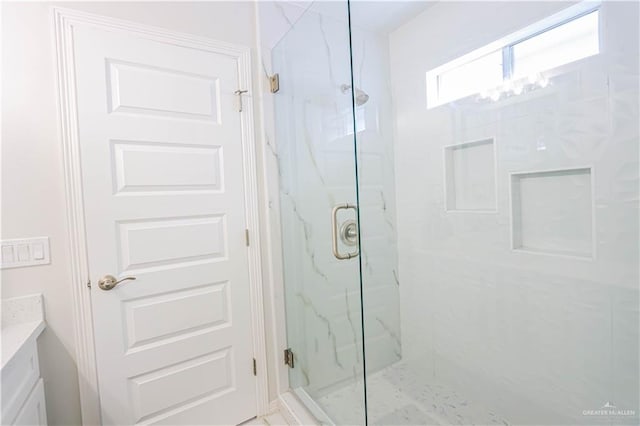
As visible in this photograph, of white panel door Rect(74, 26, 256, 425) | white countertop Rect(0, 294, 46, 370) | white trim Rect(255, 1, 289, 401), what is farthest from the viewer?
white trim Rect(255, 1, 289, 401)

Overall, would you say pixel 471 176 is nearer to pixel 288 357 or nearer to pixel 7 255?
pixel 288 357

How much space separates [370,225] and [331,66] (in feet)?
3.19

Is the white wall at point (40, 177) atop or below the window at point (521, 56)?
below

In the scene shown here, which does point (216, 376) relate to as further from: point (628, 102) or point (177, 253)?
point (628, 102)

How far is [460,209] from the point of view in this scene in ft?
5.86

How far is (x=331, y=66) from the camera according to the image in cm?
166

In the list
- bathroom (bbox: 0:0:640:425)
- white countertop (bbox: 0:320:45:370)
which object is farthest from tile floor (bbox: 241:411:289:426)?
white countertop (bbox: 0:320:45:370)

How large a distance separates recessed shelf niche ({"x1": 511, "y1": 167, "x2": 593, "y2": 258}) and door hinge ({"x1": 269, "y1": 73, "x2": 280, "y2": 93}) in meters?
1.37

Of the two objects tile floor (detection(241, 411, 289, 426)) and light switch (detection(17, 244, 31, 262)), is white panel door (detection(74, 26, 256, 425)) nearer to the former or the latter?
tile floor (detection(241, 411, 289, 426))

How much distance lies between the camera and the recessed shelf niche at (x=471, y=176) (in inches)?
64.2

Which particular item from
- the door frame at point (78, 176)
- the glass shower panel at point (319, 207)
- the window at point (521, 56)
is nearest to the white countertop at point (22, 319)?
the door frame at point (78, 176)

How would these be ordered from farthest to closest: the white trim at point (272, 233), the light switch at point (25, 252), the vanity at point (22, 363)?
the white trim at point (272, 233), the light switch at point (25, 252), the vanity at point (22, 363)

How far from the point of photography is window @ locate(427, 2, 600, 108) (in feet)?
4.08

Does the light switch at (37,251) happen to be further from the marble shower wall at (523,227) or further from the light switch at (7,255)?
the marble shower wall at (523,227)
